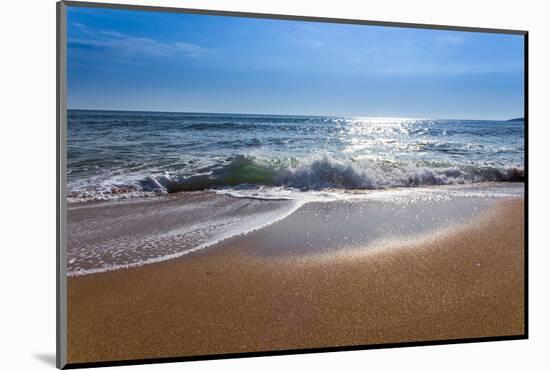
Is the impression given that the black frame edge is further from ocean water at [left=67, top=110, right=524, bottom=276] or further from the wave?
the wave

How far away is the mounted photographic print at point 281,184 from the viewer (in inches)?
102

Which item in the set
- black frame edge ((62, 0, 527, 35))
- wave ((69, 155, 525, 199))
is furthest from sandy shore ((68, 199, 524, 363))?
black frame edge ((62, 0, 527, 35))

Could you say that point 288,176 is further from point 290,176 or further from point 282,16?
Answer: point 282,16

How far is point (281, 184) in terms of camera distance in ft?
9.50

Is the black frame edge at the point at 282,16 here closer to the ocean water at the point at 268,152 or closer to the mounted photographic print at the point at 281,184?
the mounted photographic print at the point at 281,184

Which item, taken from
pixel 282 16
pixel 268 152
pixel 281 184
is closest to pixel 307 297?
pixel 281 184

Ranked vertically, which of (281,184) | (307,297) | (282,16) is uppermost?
(282,16)

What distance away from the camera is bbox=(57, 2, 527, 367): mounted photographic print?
2.59 metres

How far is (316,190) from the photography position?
293cm

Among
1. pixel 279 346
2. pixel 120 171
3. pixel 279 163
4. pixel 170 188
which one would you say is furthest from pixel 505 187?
pixel 120 171

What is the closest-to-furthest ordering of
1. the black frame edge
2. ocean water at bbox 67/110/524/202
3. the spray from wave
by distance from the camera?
the black frame edge
ocean water at bbox 67/110/524/202
the spray from wave

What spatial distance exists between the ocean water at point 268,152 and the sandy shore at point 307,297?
33 cm

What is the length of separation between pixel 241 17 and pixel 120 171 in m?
0.95

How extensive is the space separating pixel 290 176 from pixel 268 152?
0.17 metres
